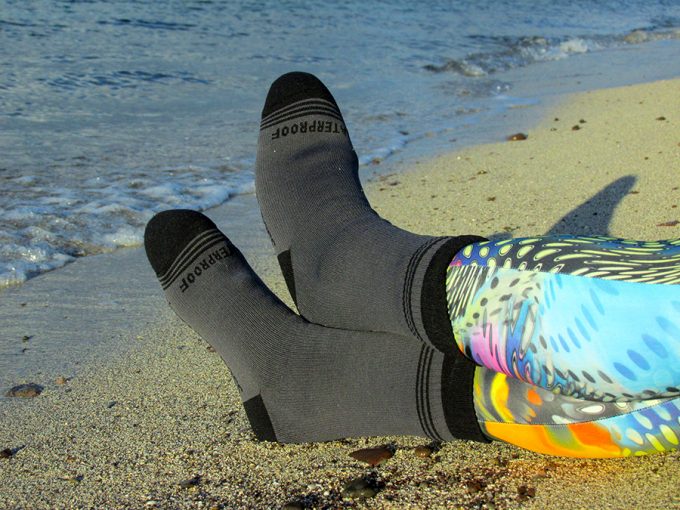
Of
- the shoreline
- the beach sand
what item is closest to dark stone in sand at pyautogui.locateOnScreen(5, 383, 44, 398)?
the beach sand

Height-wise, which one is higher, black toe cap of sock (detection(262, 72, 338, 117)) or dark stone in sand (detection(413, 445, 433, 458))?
black toe cap of sock (detection(262, 72, 338, 117))

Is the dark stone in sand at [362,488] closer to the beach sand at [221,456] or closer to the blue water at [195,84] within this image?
the beach sand at [221,456]

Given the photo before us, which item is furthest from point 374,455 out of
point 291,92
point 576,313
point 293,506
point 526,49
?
point 526,49

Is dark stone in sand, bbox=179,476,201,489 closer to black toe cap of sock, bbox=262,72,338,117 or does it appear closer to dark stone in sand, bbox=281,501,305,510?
dark stone in sand, bbox=281,501,305,510

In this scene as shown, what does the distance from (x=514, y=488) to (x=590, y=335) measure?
27 cm

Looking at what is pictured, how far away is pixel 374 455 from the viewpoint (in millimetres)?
1229

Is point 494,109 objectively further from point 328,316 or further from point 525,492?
point 525,492

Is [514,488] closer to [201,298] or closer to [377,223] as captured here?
[377,223]

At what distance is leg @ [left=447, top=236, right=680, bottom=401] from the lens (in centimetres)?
93

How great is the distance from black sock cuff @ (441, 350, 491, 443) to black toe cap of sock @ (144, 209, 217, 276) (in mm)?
554

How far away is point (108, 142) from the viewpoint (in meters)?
3.88

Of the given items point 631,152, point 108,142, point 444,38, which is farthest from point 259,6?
point 631,152

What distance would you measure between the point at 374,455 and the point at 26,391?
0.70m

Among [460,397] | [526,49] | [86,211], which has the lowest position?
[86,211]
